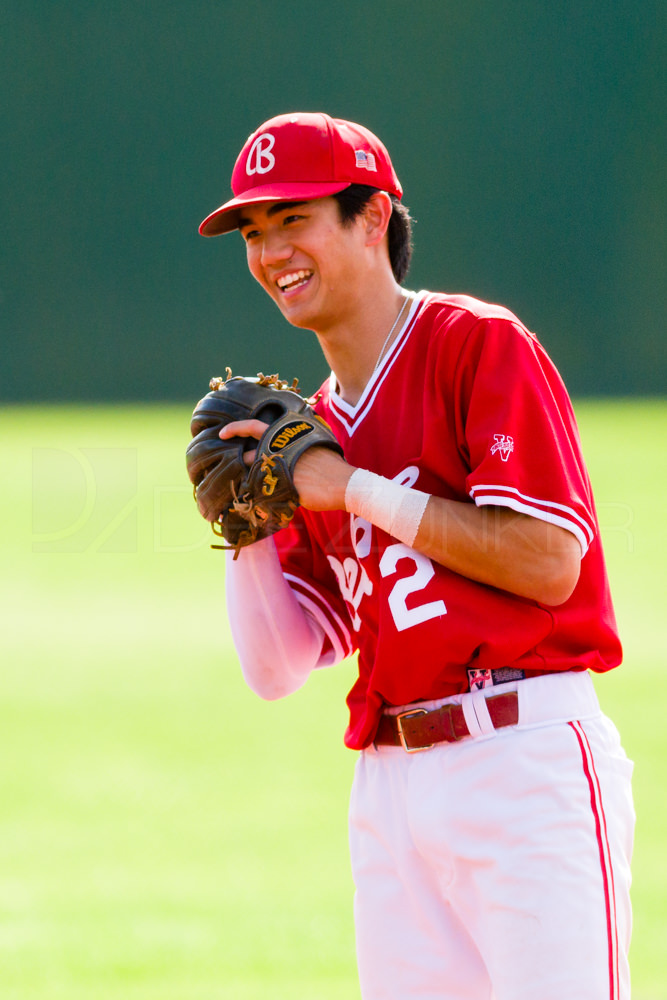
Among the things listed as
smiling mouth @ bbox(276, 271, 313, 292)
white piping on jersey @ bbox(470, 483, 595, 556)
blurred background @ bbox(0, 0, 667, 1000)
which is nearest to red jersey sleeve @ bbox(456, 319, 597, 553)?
white piping on jersey @ bbox(470, 483, 595, 556)

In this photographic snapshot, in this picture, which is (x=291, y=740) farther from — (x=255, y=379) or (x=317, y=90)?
(x=317, y=90)

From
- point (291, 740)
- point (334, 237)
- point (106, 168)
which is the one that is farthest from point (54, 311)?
point (334, 237)

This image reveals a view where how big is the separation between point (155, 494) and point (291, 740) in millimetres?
6019

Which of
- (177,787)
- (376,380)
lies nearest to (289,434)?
(376,380)

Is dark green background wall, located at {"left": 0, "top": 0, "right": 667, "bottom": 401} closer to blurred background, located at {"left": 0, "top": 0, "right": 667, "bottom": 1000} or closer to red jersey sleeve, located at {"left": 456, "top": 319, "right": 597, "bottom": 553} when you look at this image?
blurred background, located at {"left": 0, "top": 0, "right": 667, "bottom": 1000}

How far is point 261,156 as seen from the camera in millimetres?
2025

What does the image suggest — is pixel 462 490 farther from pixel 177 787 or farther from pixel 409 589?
pixel 177 787

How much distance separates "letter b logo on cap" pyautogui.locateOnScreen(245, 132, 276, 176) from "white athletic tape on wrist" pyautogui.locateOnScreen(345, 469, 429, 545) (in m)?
0.61

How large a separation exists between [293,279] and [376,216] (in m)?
0.21

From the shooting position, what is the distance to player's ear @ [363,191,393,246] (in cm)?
212

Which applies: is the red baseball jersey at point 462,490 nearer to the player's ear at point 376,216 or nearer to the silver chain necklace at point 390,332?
the silver chain necklace at point 390,332

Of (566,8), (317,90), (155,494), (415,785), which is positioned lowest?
(155,494)

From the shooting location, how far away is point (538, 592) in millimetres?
1778

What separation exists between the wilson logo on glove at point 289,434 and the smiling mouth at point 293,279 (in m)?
0.29
